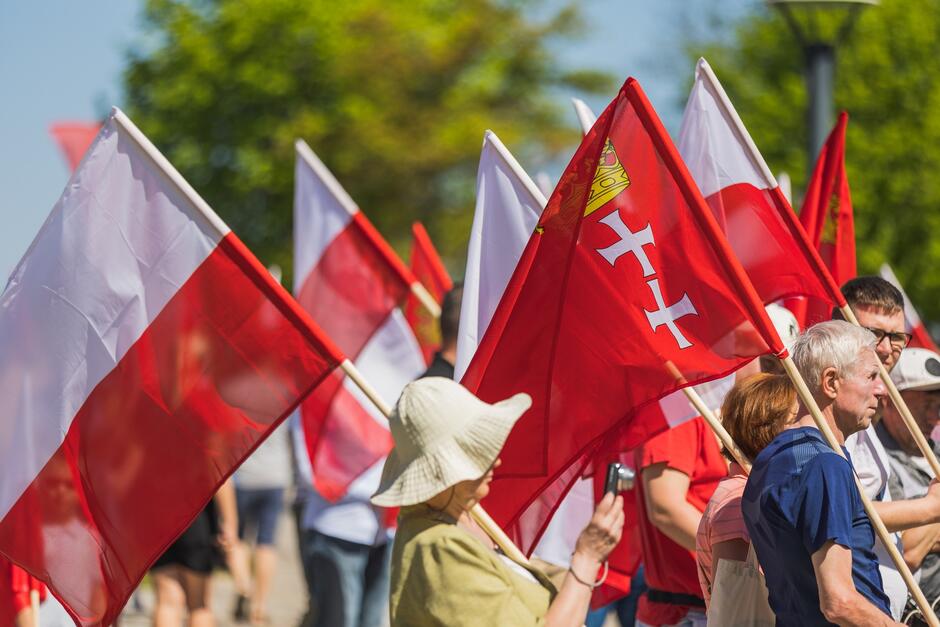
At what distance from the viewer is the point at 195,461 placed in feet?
16.4

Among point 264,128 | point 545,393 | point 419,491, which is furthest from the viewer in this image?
point 264,128

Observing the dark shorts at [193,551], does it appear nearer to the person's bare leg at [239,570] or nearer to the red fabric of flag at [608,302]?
the person's bare leg at [239,570]

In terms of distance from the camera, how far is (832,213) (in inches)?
277

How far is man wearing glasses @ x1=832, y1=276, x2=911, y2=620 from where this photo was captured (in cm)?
493

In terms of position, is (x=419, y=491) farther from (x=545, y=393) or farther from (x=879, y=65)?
(x=879, y=65)

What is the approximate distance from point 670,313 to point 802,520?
41.1 inches

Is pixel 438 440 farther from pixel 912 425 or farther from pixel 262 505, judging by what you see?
pixel 262 505

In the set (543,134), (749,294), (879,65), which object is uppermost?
(543,134)

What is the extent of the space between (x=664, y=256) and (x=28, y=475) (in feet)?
6.96

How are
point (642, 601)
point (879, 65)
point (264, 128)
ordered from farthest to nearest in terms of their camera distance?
point (264, 128) < point (879, 65) < point (642, 601)

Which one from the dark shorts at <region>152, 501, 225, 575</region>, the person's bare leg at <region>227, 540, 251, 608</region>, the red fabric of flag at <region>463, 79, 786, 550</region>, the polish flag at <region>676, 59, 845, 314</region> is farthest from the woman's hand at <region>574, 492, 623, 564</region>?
the person's bare leg at <region>227, 540, 251, 608</region>

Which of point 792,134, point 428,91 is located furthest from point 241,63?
point 792,134

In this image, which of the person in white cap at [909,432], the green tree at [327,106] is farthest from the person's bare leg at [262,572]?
the green tree at [327,106]

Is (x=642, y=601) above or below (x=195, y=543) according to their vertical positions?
below
